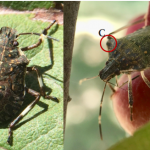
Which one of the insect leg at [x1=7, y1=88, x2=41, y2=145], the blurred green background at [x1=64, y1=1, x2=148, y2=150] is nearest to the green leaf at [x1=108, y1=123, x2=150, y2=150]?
the insect leg at [x1=7, y1=88, x2=41, y2=145]

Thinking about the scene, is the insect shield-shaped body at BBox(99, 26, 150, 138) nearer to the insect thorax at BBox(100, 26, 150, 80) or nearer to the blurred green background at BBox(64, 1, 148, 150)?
the insect thorax at BBox(100, 26, 150, 80)

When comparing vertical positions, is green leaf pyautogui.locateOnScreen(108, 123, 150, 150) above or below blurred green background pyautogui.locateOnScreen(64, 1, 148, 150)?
above

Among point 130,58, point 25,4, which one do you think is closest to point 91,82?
point 130,58

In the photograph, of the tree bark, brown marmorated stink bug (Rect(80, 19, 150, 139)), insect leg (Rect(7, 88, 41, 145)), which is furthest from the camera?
brown marmorated stink bug (Rect(80, 19, 150, 139))

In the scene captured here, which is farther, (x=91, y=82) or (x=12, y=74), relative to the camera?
(x=91, y=82)

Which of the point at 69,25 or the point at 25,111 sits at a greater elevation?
the point at 69,25

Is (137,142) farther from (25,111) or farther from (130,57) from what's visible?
(130,57)

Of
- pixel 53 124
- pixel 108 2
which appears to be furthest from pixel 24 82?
pixel 108 2
